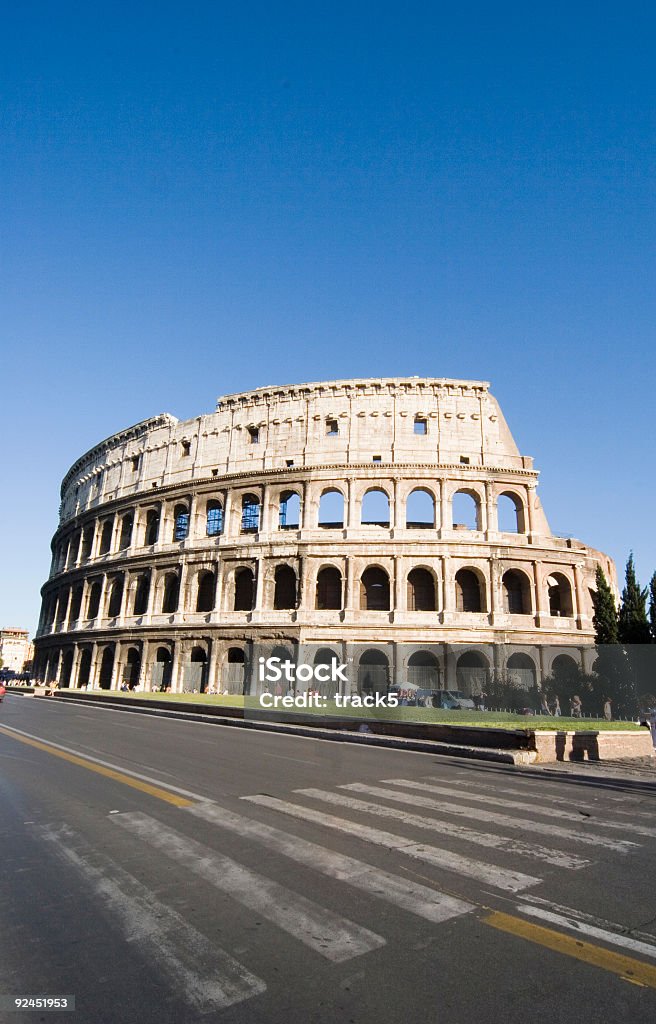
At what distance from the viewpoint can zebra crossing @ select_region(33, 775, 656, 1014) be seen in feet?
10.3

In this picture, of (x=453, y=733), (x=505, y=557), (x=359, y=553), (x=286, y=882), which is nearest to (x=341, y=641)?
(x=359, y=553)

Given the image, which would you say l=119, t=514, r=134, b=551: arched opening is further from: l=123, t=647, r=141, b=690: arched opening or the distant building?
the distant building

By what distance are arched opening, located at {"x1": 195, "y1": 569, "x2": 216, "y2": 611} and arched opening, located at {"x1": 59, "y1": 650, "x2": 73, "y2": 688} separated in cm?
1230

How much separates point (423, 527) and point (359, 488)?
4265mm

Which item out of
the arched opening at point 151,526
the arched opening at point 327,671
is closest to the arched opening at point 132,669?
the arched opening at point 151,526

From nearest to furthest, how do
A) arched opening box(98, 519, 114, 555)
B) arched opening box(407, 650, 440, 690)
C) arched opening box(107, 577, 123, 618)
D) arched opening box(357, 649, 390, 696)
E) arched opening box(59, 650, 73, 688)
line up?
arched opening box(357, 649, 390, 696), arched opening box(407, 650, 440, 690), arched opening box(107, 577, 123, 618), arched opening box(59, 650, 73, 688), arched opening box(98, 519, 114, 555)

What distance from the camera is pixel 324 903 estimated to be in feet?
12.1

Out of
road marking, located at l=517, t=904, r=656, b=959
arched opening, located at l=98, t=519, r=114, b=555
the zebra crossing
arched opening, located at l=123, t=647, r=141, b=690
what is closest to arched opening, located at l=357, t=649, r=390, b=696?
arched opening, located at l=123, t=647, r=141, b=690

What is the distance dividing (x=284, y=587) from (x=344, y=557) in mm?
4572

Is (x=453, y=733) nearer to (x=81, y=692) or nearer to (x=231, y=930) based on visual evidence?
(x=231, y=930)

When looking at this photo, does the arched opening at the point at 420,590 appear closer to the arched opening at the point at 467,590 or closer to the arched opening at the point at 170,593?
the arched opening at the point at 467,590

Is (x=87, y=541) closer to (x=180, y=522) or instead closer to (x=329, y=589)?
(x=180, y=522)

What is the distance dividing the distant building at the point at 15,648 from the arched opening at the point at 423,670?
10706 centimetres

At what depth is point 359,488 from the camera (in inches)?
1272
